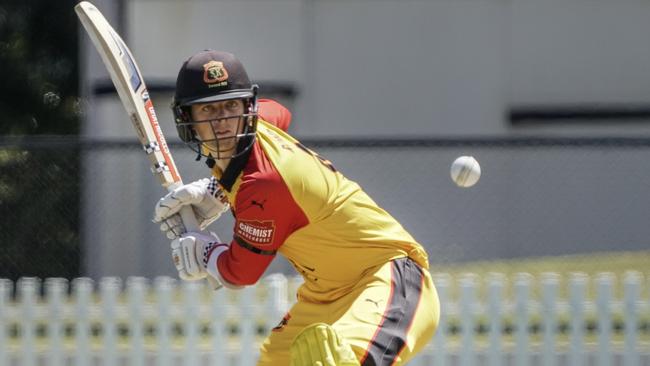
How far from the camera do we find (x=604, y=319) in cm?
819

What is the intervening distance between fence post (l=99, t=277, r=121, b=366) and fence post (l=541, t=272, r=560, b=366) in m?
2.75

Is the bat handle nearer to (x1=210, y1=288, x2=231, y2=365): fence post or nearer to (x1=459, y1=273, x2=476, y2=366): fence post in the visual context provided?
(x1=210, y1=288, x2=231, y2=365): fence post

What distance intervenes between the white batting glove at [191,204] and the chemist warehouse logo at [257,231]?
524 mm

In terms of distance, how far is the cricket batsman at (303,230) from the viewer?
459 cm

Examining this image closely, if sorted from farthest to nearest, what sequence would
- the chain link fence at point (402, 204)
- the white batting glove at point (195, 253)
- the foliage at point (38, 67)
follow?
the foliage at point (38, 67) < the chain link fence at point (402, 204) < the white batting glove at point (195, 253)

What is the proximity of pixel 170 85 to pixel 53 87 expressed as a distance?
10.7 feet

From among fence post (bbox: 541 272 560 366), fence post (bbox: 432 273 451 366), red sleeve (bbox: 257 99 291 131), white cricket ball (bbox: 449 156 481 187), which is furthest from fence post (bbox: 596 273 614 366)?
red sleeve (bbox: 257 99 291 131)

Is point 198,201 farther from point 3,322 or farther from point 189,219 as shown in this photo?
point 3,322

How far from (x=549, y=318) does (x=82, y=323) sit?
2.99 metres

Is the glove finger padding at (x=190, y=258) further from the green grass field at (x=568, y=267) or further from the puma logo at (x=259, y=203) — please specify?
Answer: the green grass field at (x=568, y=267)

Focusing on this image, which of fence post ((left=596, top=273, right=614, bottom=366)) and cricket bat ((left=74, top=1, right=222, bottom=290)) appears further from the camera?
fence post ((left=596, top=273, right=614, bottom=366))

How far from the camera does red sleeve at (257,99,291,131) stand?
5270mm

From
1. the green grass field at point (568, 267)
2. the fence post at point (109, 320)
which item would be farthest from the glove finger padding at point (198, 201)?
the green grass field at point (568, 267)

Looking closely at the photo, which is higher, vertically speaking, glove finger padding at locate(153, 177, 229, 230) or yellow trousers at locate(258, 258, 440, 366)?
glove finger padding at locate(153, 177, 229, 230)
